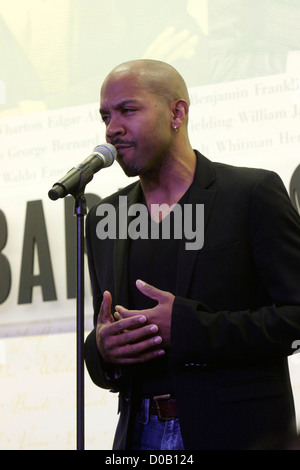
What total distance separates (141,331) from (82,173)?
453 mm

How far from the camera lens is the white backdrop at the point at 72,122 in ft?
11.2

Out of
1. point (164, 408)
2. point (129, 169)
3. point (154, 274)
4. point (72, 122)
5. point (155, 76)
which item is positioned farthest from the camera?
point (72, 122)

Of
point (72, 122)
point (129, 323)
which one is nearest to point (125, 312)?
point (129, 323)

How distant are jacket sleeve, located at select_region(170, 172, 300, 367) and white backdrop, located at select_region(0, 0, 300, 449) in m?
1.30

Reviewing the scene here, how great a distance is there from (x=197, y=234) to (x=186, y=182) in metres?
0.27

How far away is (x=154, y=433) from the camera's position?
1908 mm

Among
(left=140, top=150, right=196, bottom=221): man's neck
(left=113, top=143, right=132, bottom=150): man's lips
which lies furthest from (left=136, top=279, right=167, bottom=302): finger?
(left=113, top=143, right=132, bottom=150): man's lips

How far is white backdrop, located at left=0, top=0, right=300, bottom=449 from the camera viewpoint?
342cm

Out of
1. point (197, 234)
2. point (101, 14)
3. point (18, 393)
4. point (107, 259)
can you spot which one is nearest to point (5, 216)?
point (18, 393)

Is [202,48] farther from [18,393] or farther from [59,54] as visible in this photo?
[18,393]

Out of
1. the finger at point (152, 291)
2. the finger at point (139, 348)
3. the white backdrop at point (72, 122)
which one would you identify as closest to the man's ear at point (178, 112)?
the finger at point (152, 291)

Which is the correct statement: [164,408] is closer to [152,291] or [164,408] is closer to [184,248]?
[152,291]

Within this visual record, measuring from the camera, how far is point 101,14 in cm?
388

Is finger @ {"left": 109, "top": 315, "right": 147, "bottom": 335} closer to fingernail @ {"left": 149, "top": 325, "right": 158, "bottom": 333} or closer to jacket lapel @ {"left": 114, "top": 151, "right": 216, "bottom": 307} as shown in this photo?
fingernail @ {"left": 149, "top": 325, "right": 158, "bottom": 333}
